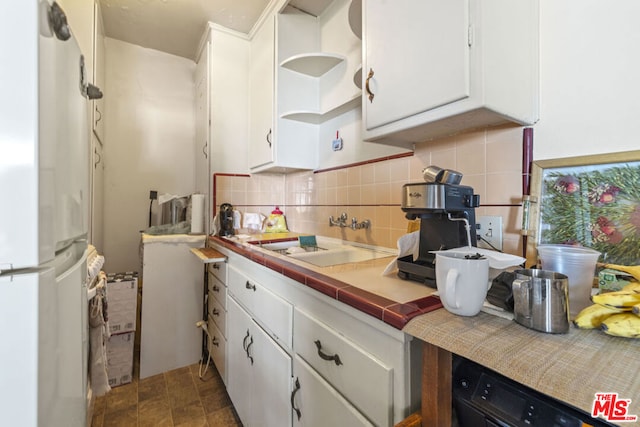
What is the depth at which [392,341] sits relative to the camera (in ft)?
1.80

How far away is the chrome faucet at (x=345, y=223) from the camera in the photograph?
1.37 m

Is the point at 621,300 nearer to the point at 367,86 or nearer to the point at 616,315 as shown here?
the point at 616,315

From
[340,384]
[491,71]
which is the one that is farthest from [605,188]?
[340,384]

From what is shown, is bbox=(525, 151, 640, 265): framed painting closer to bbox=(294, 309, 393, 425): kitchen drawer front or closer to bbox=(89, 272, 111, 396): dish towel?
bbox=(294, 309, 393, 425): kitchen drawer front

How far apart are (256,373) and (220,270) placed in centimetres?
72

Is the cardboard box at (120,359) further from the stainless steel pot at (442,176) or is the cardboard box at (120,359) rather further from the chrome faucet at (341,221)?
the stainless steel pot at (442,176)

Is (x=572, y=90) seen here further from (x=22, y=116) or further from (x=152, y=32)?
(x=152, y=32)

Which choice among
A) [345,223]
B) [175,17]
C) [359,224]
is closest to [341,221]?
[345,223]

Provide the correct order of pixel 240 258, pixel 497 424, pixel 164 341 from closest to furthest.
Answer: pixel 497 424 → pixel 240 258 → pixel 164 341

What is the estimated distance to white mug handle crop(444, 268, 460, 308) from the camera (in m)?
0.51

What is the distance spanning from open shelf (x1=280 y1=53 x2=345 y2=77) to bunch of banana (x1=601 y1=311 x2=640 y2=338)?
151 cm

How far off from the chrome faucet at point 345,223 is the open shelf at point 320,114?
60 cm

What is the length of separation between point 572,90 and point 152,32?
267cm

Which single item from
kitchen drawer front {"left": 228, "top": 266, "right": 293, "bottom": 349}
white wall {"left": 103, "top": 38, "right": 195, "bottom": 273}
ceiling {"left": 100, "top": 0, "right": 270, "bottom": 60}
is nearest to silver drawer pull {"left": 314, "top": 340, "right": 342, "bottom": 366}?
kitchen drawer front {"left": 228, "top": 266, "right": 293, "bottom": 349}
